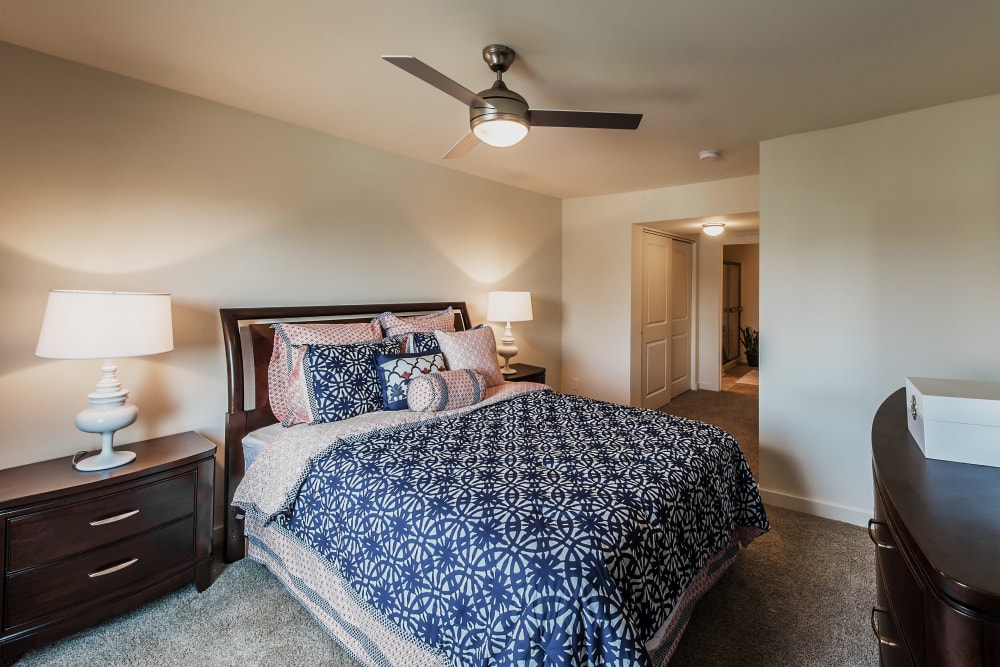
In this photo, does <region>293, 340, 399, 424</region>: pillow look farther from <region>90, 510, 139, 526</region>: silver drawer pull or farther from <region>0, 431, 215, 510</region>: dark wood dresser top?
<region>90, 510, 139, 526</region>: silver drawer pull

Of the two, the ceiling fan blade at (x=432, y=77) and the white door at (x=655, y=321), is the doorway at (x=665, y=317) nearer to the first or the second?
the white door at (x=655, y=321)

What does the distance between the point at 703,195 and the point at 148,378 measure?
4.33 meters

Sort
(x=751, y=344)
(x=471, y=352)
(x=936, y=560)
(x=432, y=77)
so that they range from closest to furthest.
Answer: (x=936, y=560) < (x=432, y=77) < (x=471, y=352) < (x=751, y=344)

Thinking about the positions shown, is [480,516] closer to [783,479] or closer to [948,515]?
[948,515]

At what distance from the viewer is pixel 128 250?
2264 millimetres

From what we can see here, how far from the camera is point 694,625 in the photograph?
1.94m

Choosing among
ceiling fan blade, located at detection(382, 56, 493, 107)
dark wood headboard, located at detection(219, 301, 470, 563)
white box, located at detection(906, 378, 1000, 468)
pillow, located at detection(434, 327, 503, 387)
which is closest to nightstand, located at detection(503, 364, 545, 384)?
pillow, located at detection(434, 327, 503, 387)

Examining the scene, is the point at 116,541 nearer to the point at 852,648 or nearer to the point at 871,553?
the point at 852,648

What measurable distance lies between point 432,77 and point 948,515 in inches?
71.7

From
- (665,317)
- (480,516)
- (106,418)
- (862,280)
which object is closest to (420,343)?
(106,418)

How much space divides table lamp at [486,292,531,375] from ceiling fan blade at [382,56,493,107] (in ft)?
7.06

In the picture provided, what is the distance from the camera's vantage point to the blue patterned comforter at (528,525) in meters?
1.16

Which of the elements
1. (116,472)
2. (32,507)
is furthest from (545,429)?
(32,507)

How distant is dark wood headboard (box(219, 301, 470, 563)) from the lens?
2.43 meters
